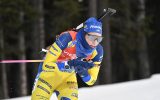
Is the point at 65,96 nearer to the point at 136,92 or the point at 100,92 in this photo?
the point at 100,92

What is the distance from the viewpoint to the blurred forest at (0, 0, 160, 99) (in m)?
15.6

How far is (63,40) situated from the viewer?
4.80 metres

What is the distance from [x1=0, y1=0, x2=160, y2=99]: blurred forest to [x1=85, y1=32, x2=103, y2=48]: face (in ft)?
28.8

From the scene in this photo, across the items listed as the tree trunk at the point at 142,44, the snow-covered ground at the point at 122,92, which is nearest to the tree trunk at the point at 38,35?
the tree trunk at the point at 142,44

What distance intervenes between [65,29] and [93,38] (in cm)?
1164

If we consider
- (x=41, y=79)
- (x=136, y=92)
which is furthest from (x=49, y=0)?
(x=41, y=79)

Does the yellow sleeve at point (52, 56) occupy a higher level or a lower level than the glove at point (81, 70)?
higher

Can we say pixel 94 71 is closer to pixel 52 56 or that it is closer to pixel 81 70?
pixel 81 70

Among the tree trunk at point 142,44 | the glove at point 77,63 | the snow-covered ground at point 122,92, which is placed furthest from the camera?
the tree trunk at point 142,44

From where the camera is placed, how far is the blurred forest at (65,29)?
15570mm

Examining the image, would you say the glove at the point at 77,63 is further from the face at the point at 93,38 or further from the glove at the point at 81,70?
the face at the point at 93,38


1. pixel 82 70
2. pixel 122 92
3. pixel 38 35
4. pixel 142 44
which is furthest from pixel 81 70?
pixel 142 44

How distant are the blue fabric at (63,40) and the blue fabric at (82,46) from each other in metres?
0.12

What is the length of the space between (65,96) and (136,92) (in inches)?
141
